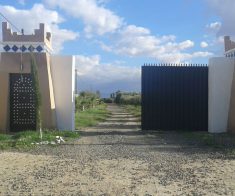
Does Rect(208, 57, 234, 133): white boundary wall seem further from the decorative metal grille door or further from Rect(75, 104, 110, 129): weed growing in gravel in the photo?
the decorative metal grille door

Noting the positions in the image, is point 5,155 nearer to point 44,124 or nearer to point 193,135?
point 44,124

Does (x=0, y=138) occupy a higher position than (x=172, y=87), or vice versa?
(x=172, y=87)

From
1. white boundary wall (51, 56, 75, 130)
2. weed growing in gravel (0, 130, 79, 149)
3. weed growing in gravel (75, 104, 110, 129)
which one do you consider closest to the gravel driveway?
weed growing in gravel (0, 130, 79, 149)

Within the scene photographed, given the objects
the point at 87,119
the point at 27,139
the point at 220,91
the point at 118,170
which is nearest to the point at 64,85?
the point at 27,139

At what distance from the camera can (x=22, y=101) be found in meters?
17.6

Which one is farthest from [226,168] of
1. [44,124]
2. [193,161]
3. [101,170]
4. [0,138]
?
[44,124]

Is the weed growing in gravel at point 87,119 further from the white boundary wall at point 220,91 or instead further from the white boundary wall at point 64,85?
the white boundary wall at point 220,91

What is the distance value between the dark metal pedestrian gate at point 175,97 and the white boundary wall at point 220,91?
1.88 feet

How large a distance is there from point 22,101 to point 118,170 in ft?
29.4

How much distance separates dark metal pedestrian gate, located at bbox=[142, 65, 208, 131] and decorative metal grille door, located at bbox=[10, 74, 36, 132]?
432cm

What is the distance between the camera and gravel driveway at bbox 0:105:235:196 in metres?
7.82

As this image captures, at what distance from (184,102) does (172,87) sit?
2.47 ft

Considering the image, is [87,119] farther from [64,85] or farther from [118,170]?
[118,170]

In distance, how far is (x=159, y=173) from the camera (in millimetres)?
9203
